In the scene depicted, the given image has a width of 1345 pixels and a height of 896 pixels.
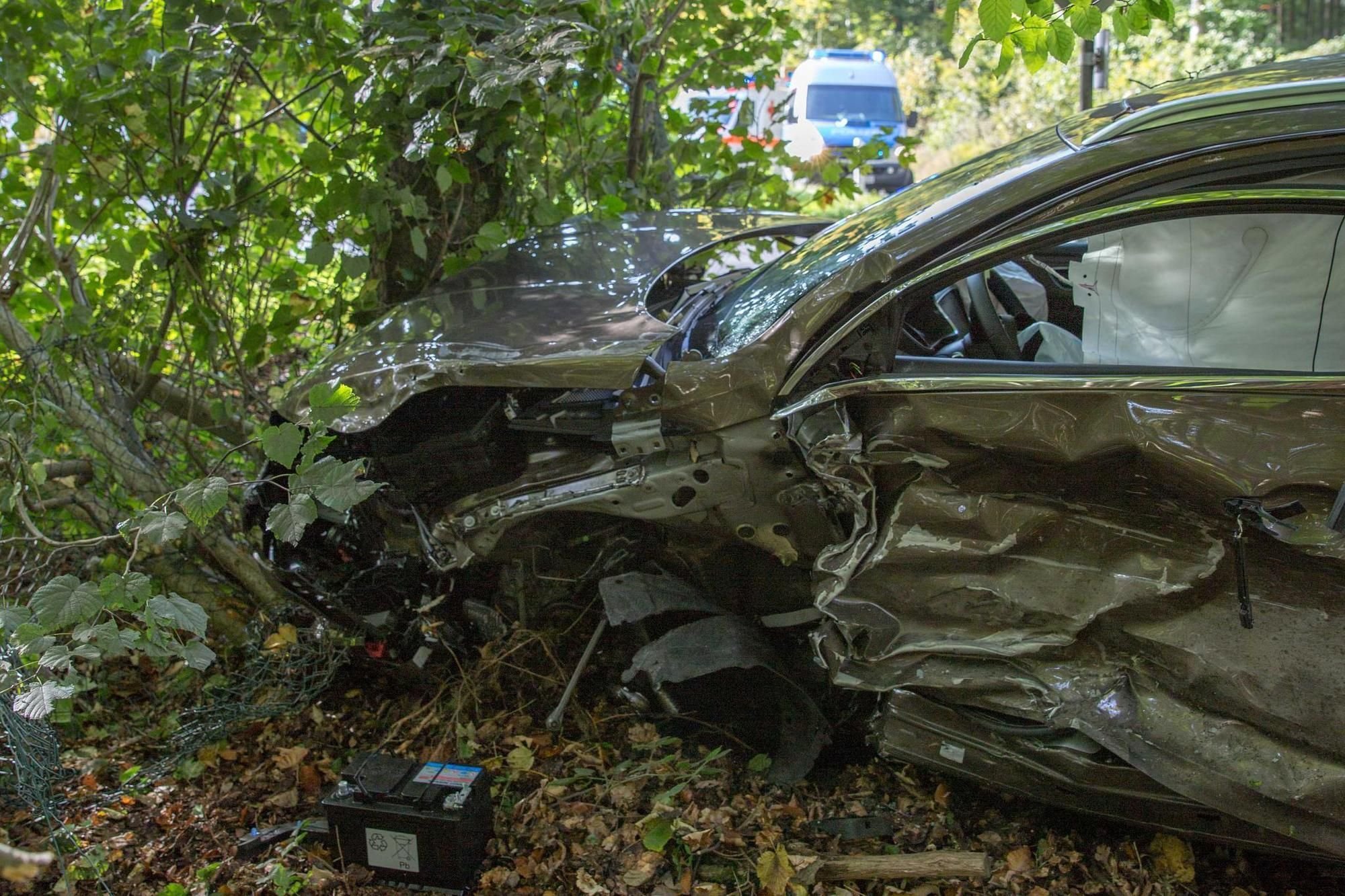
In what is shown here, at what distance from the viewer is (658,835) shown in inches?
104

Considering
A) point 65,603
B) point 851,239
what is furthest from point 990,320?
point 65,603

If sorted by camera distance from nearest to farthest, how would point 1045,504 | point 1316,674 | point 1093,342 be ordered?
point 1316,674, point 1045,504, point 1093,342

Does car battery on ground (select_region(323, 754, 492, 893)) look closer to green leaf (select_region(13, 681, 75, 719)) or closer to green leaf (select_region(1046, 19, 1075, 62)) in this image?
green leaf (select_region(13, 681, 75, 719))

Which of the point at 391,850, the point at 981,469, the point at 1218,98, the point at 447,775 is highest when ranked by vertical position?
the point at 1218,98

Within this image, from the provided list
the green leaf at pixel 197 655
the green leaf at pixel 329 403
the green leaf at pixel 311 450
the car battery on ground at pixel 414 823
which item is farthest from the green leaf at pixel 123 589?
the car battery on ground at pixel 414 823

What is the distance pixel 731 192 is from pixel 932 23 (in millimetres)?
24195

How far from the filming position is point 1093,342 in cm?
268

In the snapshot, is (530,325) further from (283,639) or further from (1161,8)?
(1161,8)

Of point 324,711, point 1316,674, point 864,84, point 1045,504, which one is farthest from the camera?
point 864,84

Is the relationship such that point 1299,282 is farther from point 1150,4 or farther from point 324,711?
point 324,711

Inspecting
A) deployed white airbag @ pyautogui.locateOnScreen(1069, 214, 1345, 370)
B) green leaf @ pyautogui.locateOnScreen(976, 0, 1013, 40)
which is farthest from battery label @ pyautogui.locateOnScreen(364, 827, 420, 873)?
green leaf @ pyautogui.locateOnScreen(976, 0, 1013, 40)

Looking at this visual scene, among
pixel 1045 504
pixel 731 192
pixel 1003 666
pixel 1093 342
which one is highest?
pixel 731 192

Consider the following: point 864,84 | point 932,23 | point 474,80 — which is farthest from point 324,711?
point 932,23

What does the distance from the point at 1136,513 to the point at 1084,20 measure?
129 centimetres
